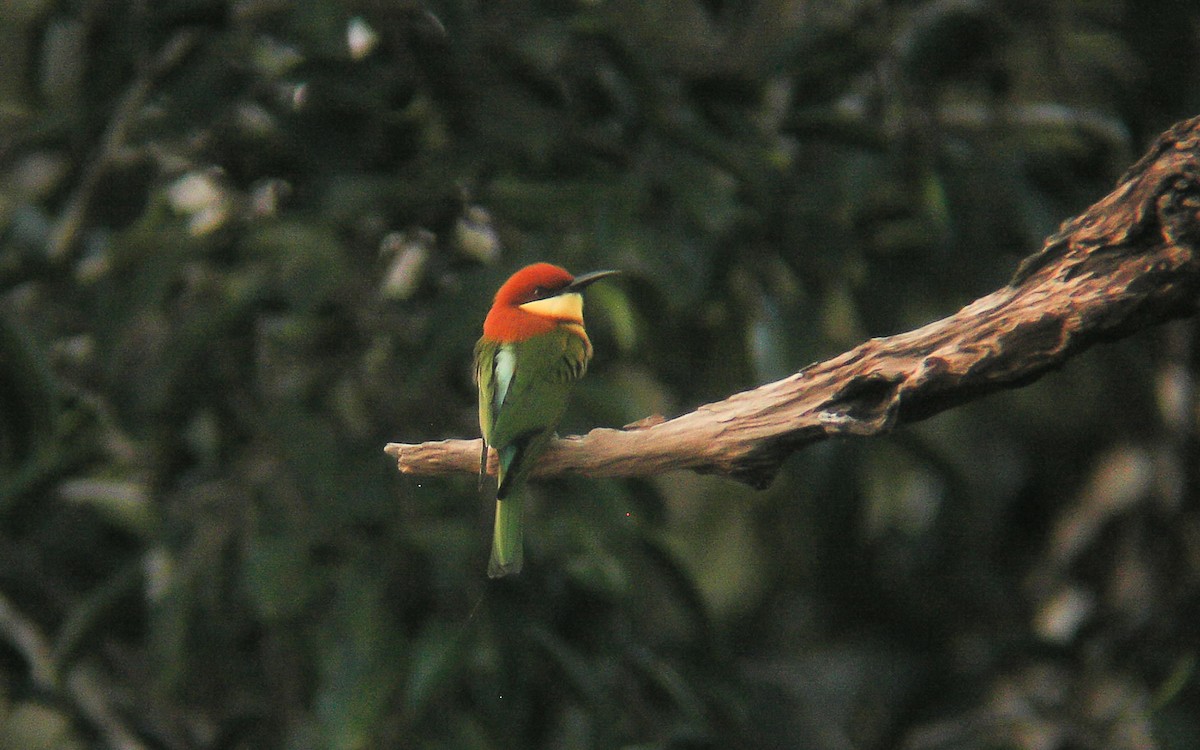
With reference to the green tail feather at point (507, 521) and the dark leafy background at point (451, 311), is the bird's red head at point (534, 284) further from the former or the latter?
the dark leafy background at point (451, 311)

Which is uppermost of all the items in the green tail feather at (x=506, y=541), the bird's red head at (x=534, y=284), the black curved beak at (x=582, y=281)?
the black curved beak at (x=582, y=281)

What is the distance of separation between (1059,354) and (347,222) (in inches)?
63.8

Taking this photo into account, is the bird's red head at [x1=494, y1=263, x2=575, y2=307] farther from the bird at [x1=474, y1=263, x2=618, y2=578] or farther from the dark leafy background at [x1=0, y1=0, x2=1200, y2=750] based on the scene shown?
the dark leafy background at [x1=0, y1=0, x2=1200, y2=750]

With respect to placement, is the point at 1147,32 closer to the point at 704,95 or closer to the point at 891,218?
the point at 891,218

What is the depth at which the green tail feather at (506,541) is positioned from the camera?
113 centimetres

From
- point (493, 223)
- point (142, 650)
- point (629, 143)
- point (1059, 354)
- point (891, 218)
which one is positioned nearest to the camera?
point (1059, 354)

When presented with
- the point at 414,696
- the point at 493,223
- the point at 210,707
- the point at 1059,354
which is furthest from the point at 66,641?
the point at 1059,354

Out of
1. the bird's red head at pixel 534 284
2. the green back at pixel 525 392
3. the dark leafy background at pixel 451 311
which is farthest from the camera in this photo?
the dark leafy background at pixel 451 311

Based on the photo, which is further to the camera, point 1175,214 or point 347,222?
point 347,222

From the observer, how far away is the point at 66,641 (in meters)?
2.74

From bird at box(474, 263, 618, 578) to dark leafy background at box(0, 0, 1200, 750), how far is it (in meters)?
0.71

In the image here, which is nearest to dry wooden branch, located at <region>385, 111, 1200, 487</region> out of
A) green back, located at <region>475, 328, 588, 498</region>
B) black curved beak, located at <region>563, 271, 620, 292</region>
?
green back, located at <region>475, 328, 588, 498</region>

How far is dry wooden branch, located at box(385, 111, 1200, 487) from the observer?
1.29m

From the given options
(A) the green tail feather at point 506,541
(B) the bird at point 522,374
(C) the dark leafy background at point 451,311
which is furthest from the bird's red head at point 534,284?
(C) the dark leafy background at point 451,311
